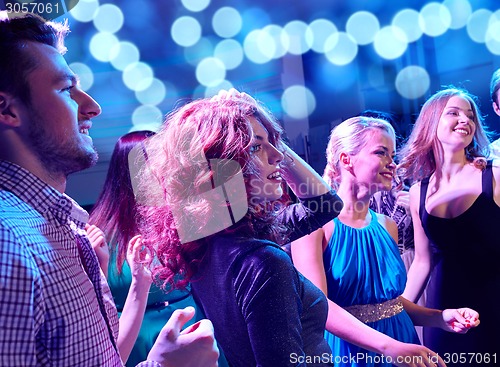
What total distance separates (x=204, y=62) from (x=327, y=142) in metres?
0.44

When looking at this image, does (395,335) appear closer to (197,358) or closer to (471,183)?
(471,183)

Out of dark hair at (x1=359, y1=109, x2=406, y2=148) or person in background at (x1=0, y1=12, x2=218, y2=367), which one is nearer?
person in background at (x1=0, y1=12, x2=218, y2=367)

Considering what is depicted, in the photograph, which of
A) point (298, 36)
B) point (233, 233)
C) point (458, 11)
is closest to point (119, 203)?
point (233, 233)

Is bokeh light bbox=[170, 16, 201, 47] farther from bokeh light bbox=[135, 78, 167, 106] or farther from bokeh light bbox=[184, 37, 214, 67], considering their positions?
bokeh light bbox=[135, 78, 167, 106]

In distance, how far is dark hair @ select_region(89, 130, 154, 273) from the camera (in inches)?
48.4

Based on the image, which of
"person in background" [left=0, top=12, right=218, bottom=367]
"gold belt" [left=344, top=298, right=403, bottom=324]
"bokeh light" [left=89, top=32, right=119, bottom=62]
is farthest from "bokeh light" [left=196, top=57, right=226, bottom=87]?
"gold belt" [left=344, top=298, right=403, bottom=324]

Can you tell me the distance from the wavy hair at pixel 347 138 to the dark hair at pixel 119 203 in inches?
19.5

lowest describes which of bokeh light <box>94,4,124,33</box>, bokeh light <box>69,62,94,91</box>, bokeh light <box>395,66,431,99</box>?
bokeh light <box>395,66,431,99</box>

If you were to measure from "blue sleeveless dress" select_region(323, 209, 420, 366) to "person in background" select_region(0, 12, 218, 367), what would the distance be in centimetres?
56

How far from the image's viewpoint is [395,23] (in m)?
1.49

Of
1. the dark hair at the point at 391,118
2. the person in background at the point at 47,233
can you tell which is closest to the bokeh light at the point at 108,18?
the person in background at the point at 47,233

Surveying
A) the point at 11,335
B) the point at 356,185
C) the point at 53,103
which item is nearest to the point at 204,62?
the point at 356,185

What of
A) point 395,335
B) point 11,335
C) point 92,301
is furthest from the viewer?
point 395,335
